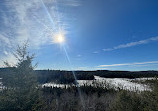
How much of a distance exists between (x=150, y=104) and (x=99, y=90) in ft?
126

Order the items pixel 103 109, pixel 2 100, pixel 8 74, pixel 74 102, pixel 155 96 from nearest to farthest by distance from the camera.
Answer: pixel 155 96, pixel 2 100, pixel 8 74, pixel 103 109, pixel 74 102

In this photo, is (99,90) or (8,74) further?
(99,90)

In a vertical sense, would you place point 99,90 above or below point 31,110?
below

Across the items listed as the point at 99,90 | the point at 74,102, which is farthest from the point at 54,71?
the point at 74,102

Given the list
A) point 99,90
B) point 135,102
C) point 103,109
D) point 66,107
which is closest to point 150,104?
point 135,102

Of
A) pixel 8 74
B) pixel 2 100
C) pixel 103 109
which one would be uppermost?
pixel 8 74

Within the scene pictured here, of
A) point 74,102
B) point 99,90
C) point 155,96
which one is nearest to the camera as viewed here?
point 155,96

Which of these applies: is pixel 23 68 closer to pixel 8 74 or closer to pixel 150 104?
pixel 8 74

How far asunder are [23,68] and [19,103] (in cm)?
250

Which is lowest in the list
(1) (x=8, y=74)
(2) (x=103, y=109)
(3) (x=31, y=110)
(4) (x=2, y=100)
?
(2) (x=103, y=109)

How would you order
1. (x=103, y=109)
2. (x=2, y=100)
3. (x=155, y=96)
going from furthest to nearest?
1. (x=103, y=109)
2. (x=2, y=100)
3. (x=155, y=96)

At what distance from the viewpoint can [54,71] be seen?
324ft

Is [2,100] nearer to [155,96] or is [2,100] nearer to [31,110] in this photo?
[31,110]

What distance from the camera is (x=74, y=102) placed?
105ft
